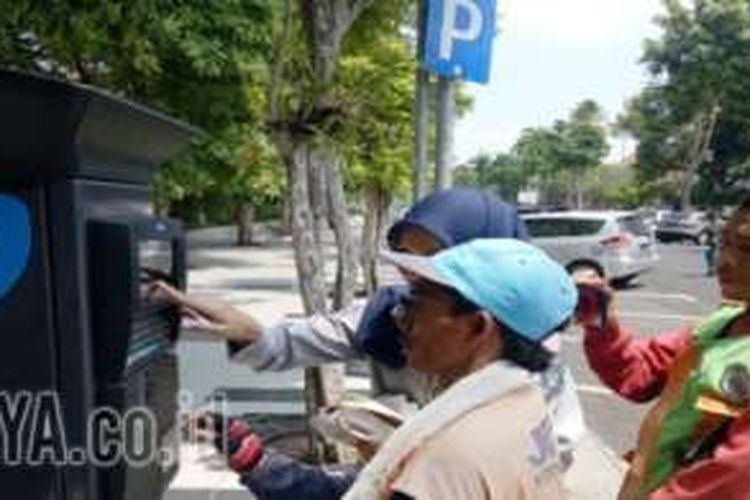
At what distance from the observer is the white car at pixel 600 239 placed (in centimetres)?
2716

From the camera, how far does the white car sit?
27156 mm

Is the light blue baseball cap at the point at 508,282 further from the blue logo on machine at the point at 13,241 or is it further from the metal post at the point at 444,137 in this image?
the metal post at the point at 444,137

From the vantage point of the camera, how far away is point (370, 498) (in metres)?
2.07

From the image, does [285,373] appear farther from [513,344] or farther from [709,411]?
[513,344]

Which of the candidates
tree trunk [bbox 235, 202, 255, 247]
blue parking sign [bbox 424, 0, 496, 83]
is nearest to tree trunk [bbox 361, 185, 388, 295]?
blue parking sign [bbox 424, 0, 496, 83]

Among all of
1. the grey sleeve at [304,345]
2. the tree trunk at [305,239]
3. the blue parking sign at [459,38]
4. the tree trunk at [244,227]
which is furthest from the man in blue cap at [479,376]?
the tree trunk at [244,227]

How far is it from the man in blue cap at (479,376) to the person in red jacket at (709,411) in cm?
47

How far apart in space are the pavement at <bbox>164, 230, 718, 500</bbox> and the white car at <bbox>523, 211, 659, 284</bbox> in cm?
52

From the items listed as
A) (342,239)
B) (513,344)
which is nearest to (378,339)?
(513,344)

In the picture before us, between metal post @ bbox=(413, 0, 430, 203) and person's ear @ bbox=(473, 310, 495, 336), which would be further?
metal post @ bbox=(413, 0, 430, 203)

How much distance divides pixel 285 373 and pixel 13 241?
7677mm

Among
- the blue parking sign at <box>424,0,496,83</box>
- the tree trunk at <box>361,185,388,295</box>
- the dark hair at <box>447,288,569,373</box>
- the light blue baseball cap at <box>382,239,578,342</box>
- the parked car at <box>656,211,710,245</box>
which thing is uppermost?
the blue parking sign at <box>424,0,496,83</box>

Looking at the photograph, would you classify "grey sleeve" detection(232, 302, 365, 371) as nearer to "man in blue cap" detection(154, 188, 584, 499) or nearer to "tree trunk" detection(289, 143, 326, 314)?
"man in blue cap" detection(154, 188, 584, 499)

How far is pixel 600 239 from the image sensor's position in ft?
89.5
